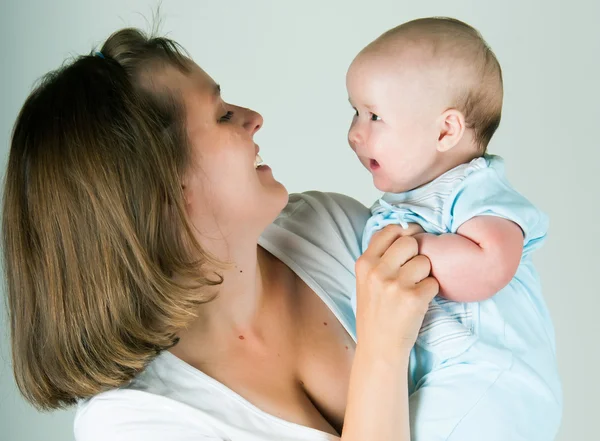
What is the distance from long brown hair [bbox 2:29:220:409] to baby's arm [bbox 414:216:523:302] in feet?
1.21

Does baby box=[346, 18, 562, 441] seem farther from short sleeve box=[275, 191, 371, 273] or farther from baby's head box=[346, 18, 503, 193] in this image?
short sleeve box=[275, 191, 371, 273]

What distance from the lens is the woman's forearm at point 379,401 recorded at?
130cm

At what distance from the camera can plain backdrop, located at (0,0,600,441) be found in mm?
2666

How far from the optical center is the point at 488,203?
1300 mm

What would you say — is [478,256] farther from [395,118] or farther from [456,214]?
[395,118]

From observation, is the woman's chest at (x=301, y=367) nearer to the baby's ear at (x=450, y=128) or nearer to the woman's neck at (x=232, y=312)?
the woman's neck at (x=232, y=312)

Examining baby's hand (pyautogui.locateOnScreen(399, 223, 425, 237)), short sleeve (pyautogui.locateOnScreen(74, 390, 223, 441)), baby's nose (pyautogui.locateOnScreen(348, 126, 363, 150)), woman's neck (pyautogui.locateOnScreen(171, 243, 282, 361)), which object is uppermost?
baby's nose (pyautogui.locateOnScreen(348, 126, 363, 150))

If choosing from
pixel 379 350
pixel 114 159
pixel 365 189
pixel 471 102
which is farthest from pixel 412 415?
pixel 365 189

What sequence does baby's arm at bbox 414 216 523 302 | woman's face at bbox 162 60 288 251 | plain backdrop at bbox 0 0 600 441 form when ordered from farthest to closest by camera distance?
1. plain backdrop at bbox 0 0 600 441
2. woman's face at bbox 162 60 288 251
3. baby's arm at bbox 414 216 523 302

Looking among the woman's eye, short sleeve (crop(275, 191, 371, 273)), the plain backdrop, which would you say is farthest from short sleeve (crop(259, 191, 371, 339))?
the plain backdrop

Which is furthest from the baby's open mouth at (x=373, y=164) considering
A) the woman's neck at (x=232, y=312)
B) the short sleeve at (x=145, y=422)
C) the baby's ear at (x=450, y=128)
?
the short sleeve at (x=145, y=422)

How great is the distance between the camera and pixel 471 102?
1.36 metres

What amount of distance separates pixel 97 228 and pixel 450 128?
0.56m

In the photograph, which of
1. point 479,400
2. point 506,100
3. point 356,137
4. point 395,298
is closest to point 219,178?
point 356,137
